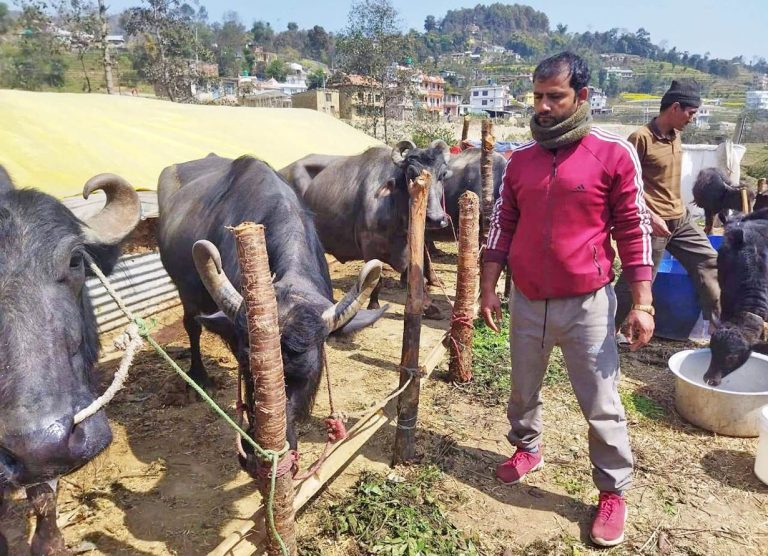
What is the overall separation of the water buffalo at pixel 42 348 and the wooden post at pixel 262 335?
0.66 metres

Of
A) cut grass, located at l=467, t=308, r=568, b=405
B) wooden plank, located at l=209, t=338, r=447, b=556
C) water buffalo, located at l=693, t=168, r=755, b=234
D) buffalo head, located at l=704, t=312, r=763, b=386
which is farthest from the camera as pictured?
water buffalo, located at l=693, t=168, r=755, b=234

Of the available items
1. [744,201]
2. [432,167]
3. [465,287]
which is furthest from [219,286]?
[744,201]

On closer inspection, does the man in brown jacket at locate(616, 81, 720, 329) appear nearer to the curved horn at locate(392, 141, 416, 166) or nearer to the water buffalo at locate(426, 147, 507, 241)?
the curved horn at locate(392, 141, 416, 166)

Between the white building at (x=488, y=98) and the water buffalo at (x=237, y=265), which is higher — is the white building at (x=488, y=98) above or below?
above

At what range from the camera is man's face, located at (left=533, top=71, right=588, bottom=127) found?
2.71 meters

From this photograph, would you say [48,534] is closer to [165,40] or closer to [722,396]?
[722,396]

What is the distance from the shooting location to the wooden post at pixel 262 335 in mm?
2033

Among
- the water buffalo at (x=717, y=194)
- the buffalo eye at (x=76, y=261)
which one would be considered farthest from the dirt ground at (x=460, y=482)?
the water buffalo at (x=717, y=194)

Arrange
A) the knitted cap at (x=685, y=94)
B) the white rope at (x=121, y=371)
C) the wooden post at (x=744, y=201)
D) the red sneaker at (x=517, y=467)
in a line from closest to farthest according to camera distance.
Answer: the white rope at (x=121, y=371), the red sneaker at (x=517, y=467), the knitted cap at (x=685, y=94), the wooden post at (x=744, y=201)

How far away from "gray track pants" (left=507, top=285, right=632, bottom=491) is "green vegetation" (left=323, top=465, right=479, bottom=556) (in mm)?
930

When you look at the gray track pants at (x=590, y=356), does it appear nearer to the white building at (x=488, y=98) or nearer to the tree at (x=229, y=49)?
the tree at (x=229, y=49)

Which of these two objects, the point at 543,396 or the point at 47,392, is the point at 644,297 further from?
the point at 47,392

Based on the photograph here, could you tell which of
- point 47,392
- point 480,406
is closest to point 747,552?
point 480,406

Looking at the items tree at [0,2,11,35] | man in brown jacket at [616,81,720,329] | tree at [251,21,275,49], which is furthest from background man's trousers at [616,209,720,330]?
tree at [251,21,275,49]
